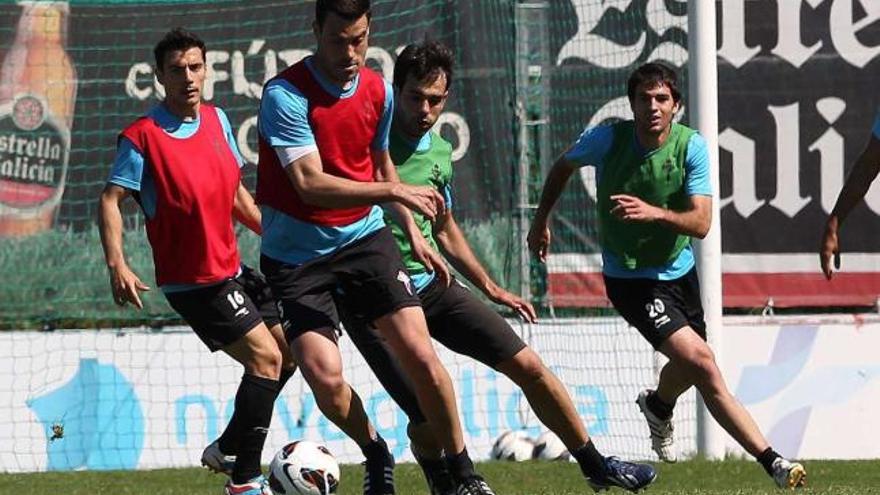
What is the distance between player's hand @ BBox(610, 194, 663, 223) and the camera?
858 cm

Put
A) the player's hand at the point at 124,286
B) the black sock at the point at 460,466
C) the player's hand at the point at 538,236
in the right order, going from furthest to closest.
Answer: the player's hand at the point at 538,236, the player's hand at the point at 124,286, the black sock at the point at 460,466

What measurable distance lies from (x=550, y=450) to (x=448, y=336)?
13.0 ft

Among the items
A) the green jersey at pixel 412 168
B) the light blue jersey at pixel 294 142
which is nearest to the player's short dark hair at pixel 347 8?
the light blue jersey at pixel 294 142

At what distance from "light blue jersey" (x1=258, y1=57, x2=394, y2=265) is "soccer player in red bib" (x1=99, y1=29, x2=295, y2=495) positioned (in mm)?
824

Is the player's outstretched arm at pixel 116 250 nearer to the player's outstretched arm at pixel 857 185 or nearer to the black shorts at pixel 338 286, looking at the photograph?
the black shorts at pixel 338 286

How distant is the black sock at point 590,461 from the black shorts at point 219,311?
1.54m

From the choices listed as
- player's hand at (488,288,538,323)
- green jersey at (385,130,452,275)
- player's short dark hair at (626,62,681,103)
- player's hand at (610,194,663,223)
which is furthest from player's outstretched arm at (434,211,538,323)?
player's short dark hair at (626,62,681,103)

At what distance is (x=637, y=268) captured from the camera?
31.4ft

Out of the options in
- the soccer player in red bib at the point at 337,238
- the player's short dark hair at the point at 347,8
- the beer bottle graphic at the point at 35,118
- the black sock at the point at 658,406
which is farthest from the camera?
the beer bottle graphic at the point at 35,118

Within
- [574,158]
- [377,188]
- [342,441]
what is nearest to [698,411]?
[342,441]

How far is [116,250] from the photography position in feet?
28.2

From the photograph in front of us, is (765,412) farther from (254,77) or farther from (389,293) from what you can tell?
(389,293)

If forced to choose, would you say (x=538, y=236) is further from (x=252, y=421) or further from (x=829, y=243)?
(x=252, y=421)

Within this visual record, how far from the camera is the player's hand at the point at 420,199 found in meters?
7.21
